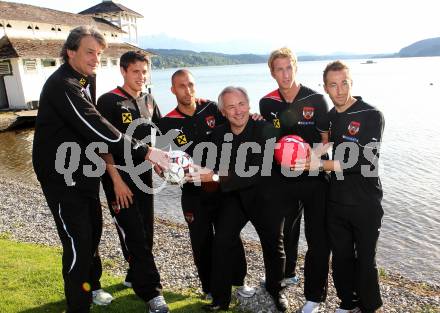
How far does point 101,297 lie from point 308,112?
3.77m

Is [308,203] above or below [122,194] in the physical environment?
below

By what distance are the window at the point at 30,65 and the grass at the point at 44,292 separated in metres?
31.5

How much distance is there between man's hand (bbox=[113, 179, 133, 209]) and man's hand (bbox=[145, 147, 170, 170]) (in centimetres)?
47

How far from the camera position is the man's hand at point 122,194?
4.88 metres

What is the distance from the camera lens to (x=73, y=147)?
4.47 metres

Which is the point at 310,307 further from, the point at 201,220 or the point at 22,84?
the point at 22,84

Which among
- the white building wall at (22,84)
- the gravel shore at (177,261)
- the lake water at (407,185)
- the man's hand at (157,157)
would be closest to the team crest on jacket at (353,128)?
the lake water at (407,185)

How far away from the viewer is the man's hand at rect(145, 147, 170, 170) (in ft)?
15.6

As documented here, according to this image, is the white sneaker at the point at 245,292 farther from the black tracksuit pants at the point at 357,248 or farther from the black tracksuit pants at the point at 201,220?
the black tracksuit pants at the point at 357,248

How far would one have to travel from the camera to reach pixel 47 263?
6922 mm


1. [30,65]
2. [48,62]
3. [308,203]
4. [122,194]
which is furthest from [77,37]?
[48,62]

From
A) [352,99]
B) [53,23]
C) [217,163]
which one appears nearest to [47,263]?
[217,163]

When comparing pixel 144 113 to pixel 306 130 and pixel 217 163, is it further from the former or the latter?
pixel 306 130

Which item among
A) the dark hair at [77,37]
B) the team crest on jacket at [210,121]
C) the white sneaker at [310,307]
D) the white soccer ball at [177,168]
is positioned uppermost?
the dark hair at [77,37]
